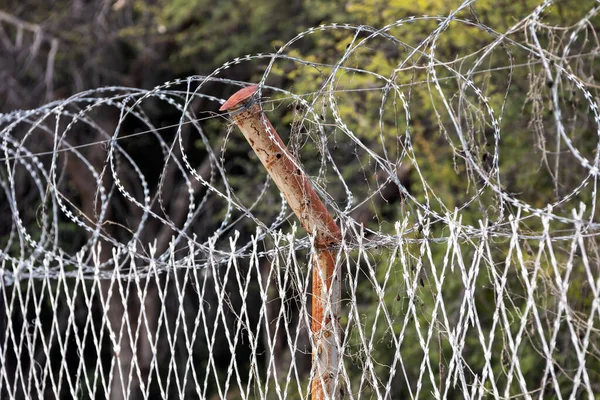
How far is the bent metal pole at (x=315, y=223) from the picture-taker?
232 cm

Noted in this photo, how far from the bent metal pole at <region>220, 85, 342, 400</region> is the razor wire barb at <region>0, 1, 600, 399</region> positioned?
38mm

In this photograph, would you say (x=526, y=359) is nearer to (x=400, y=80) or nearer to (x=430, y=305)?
(x=430, y=305)

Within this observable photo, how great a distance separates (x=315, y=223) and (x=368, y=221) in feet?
15.6

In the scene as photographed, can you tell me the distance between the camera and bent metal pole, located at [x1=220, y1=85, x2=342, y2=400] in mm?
2322

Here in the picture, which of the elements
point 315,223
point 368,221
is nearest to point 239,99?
point 315,223

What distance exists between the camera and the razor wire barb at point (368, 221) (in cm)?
230

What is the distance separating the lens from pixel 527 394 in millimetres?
2014

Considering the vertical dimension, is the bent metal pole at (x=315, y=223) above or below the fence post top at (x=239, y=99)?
below

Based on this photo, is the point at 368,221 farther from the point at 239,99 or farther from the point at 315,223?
the point at 239,99

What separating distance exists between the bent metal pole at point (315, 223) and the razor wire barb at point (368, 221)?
4 cm

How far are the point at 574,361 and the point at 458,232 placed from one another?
327 cm

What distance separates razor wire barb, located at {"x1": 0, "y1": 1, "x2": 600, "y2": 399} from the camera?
2.30 metres

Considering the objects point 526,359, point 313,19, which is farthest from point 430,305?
point 313,19

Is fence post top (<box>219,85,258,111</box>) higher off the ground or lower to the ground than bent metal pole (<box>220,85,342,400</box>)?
higher
